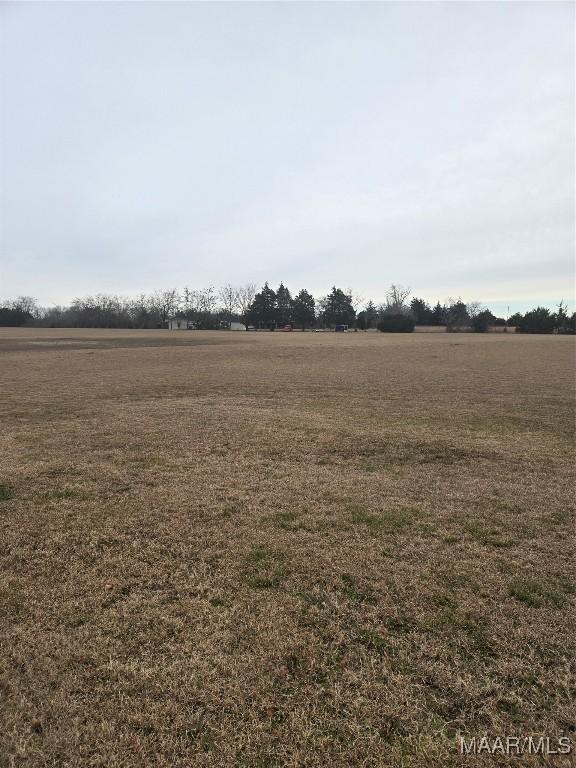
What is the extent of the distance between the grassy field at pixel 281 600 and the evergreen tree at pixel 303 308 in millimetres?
97350

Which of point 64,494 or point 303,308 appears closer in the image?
point 64,494

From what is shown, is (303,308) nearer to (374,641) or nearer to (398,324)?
(398,324)

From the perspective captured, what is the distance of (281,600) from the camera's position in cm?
297

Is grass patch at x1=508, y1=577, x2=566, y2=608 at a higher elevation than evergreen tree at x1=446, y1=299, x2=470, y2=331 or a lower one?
lower

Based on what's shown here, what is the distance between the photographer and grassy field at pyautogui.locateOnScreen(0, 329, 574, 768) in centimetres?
203

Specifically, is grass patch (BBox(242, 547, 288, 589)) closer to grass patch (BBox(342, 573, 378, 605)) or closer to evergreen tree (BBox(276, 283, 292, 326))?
grass patch (BBox(342, 573, 378, 605))

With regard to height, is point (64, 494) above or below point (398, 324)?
A: below

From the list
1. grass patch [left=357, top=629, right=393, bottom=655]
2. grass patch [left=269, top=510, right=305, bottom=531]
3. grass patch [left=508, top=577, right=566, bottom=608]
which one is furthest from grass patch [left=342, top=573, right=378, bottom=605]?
grass patch [left=508, top=577, right=566, bottom=608]

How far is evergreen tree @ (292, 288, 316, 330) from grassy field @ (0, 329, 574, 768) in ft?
319

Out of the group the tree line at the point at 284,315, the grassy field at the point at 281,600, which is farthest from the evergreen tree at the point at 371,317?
the grassy field at the point at 281,600

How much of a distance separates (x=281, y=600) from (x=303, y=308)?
10133 centimetres

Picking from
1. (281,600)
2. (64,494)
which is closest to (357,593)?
(281,600)

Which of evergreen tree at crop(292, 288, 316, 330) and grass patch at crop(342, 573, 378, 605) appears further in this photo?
evergreen tree at crop(292, 288, 316, 330)

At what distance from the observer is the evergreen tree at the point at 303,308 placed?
102 m
